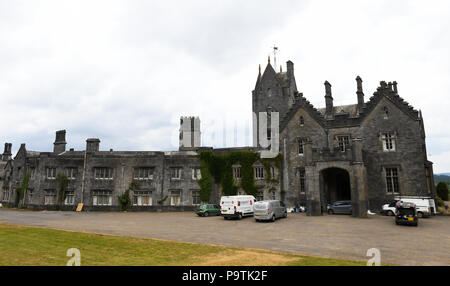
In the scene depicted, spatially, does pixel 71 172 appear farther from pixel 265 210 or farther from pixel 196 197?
pixel 265 210

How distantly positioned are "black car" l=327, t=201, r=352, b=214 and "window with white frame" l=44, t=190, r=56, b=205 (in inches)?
1444

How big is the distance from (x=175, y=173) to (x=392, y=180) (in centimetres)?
2706

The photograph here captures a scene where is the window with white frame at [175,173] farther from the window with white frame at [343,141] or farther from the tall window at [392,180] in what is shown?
the tall window at [392,180]

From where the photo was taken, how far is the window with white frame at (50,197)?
3897 centimetres

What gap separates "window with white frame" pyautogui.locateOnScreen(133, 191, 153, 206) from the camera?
38250 mm

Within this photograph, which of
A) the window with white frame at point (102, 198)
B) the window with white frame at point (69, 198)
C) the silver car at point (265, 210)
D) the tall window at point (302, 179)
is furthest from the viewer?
the window with white frame at point (69, 198)

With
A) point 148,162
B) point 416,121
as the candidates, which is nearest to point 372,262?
point 416,121

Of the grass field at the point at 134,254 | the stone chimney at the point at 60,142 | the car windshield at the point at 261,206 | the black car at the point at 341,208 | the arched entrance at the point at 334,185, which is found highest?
the stone chimney at the point at 60,142

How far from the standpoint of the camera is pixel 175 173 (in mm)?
38969

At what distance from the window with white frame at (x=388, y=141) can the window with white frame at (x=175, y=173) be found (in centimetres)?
2617

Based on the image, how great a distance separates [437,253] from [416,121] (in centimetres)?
2324

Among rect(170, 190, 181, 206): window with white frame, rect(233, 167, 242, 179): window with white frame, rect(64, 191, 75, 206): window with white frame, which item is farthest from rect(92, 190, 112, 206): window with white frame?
rect(233, 167, 242, 179): window with white frame

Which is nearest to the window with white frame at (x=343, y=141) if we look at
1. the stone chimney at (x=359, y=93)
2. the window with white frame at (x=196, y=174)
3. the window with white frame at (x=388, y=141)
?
the window with white frame at (x=388, y=141)
